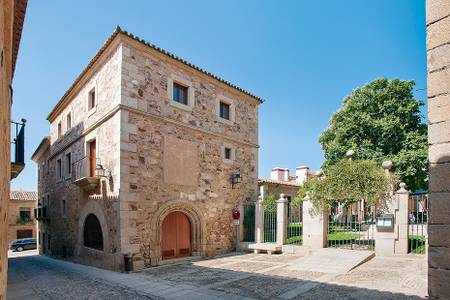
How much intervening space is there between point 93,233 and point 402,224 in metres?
10.3

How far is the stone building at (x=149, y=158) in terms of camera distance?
9367mm

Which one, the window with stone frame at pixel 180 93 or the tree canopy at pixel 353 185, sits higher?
the window with stone frame at pixel 180 93

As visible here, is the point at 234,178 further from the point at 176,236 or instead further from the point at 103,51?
the point at 103,51

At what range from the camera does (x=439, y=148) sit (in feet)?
7.80

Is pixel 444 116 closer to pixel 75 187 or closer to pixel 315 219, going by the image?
pixel 315 219

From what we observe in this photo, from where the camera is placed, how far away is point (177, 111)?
10.9 metres

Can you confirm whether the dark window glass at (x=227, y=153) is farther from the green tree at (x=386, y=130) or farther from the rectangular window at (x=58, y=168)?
the rectangular window at (x=58, y=168)

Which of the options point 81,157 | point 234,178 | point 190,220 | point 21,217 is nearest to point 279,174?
point 234,178

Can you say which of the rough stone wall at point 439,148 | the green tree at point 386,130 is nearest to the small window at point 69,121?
the green tree at point 386,130

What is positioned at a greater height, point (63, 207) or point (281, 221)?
point (63, 207)

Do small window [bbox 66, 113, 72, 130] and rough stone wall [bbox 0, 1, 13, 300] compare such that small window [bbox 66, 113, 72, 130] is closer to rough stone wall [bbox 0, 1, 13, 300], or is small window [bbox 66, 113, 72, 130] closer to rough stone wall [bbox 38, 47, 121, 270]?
A: rough stone wall [bbox 38, 47, 121, 270]

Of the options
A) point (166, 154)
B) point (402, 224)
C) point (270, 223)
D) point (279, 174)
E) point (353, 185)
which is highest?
point (166, 154)

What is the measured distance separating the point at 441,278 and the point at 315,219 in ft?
27.1

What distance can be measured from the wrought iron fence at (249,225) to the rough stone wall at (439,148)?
10.7 metres
